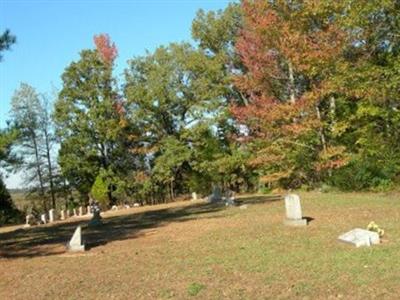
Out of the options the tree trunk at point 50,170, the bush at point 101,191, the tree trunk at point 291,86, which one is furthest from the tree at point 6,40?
the tree trunk at point 50,170

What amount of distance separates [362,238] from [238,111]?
26167 mm

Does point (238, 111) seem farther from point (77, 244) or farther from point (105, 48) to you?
point (77, 244)

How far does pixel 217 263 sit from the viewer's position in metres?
10.9

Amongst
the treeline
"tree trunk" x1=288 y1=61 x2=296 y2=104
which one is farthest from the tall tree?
"tree trunk" x1=288 y1=61 x2=296 y2=104

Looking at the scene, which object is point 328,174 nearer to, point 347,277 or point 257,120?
point 257,120

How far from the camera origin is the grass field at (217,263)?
8.62m

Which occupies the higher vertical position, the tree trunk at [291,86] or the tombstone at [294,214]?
the tree trunk at [291,86]

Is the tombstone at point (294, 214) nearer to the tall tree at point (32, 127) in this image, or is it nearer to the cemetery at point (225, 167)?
the cemetery at point (225, 167)

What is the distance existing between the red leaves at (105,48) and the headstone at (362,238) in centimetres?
3804

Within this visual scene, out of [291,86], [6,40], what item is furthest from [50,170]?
[6,40]

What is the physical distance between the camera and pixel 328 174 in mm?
32812

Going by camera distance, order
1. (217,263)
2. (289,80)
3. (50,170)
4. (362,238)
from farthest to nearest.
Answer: (50,170) → (289,80) → (362,238) → (217,263)

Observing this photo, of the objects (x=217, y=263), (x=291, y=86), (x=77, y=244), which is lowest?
(x=217, y=263)

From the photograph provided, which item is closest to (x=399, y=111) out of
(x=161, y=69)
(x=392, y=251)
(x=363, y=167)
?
(x=363, y=167)
